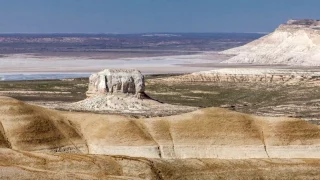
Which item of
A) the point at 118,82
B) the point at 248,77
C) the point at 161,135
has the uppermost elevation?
the point at 161,135

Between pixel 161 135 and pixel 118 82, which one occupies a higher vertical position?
pixel 161 135

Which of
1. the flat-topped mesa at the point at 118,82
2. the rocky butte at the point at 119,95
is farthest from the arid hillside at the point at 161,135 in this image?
the flat-topped mesa at the point at 118,82

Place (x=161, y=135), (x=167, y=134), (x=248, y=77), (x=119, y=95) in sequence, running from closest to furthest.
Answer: (x=161, y=135) → (x=167, y=134) → (x=119, y=95) → (x=248, y=77)

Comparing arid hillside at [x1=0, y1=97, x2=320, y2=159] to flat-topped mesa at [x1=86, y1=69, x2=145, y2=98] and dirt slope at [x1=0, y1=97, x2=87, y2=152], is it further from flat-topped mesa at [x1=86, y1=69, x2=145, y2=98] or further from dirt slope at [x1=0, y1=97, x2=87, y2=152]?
flat-topped mesa at [x1=86, y1=69, x2=145, y2=98]

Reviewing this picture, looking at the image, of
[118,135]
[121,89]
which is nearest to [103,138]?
[118,135]

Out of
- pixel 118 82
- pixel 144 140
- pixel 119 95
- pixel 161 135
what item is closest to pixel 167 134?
pixel 161 135

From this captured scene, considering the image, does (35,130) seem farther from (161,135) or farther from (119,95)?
(119,95)

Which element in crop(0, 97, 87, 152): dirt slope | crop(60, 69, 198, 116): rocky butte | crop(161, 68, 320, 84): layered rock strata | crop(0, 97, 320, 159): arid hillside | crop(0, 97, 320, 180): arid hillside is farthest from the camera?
crop(161, 68, 320, 84): layered rock strata

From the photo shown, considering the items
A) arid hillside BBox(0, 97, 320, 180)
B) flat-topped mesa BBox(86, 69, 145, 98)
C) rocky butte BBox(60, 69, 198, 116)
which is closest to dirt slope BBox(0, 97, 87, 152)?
arid hillside BBox(0, 97, 320, 180)
